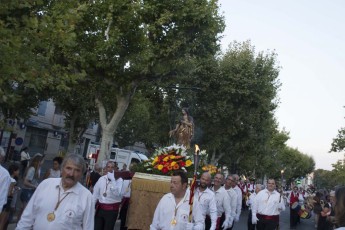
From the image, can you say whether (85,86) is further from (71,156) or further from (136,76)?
(71,156)

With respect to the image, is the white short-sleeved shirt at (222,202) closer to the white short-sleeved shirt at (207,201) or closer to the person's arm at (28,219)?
the white short-sleeved shirt at (207,201)

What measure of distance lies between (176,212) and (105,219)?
3805 millimetres

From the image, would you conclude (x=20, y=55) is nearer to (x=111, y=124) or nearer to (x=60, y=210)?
(x=60, y=210)

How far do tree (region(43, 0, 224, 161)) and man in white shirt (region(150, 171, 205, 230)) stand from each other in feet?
45.2

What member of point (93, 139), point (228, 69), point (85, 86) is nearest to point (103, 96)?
point (85, 86)

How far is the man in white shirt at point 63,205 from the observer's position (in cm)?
424

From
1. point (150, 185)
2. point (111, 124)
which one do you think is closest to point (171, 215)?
point (150, 185)

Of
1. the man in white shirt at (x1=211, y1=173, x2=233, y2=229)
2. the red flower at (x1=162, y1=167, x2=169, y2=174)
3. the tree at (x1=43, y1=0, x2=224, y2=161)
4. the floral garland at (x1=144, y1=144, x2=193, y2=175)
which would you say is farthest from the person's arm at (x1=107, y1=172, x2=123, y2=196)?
the tree at (x1=43, y1=0, x2=224, y2=161)

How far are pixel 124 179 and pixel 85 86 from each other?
43.6 feet

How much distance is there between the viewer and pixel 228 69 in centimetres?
3127

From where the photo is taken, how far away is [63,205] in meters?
4.27

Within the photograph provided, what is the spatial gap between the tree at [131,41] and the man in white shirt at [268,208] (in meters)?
9.94

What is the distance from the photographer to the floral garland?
9.76m

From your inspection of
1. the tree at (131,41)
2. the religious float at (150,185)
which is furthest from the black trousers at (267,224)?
the tree at (131,41)
